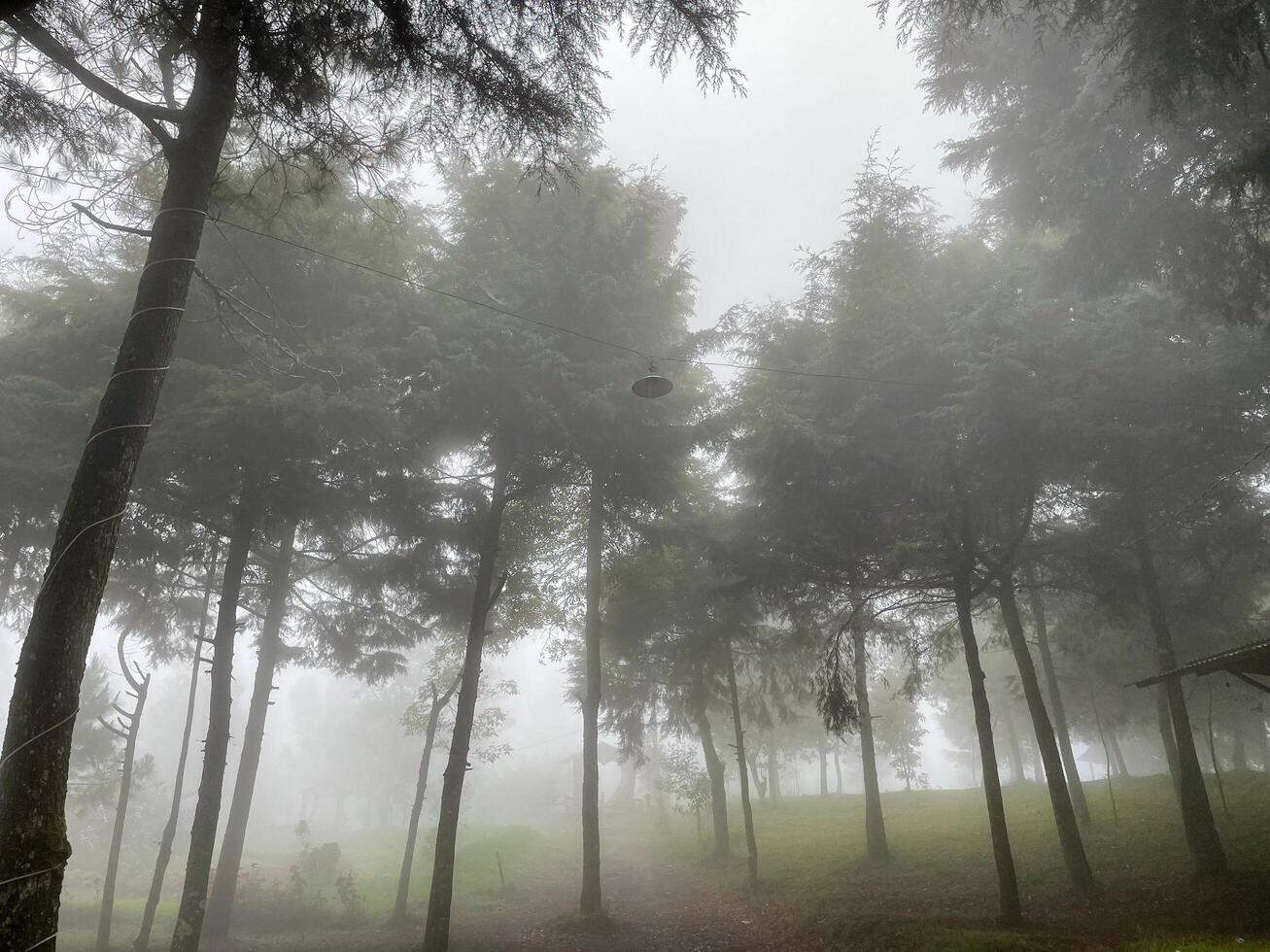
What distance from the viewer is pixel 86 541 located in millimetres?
4766

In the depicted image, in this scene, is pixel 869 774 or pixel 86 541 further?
pixel 869 774

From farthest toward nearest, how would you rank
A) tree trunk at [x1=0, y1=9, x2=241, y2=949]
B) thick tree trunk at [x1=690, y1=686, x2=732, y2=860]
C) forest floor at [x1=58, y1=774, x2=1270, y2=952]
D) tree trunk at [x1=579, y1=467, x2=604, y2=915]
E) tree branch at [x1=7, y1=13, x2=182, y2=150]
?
thick tree trunk at [x1=690, y1=686, x2=732, y2=860] → tree trunk at [x1=579, y1=467, x2=604, y2=915] → forest floor at [x1=58, y1=774, x2=1270, y2=952] → tree branch at [x1=7, y1=13, x2=182, y2=150] → tree trunk at [x1=0, y1=9, x2=241, y2=949]

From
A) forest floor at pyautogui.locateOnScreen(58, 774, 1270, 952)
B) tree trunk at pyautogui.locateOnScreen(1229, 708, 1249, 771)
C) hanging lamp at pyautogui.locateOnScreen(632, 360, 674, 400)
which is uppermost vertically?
hanging lamp at pyautogui.locateOnScreen(632, 360, 674, 400)

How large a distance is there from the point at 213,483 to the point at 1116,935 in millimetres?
15402

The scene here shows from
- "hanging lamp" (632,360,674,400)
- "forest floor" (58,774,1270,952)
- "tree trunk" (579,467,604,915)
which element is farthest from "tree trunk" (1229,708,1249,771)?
"hanging lamp" (632,360,674,400)

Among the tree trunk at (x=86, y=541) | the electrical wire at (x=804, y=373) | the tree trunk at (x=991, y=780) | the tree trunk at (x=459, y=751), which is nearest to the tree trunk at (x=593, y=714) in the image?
the tree trunk at (x=459, y=751)

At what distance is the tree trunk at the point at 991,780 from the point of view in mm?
9422

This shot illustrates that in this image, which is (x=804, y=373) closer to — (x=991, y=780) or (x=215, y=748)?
(x=991, y=780)

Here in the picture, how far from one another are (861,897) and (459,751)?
8391 millimetres

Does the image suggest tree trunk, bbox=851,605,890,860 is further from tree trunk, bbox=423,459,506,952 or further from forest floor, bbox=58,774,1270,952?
tree trunk, bbox=423,459,506,952

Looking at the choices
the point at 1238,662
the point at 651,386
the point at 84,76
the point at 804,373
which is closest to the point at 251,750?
the point at 651,386

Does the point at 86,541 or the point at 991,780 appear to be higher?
the point at 86,541

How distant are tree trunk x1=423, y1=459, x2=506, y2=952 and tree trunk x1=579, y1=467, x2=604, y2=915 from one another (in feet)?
9.02

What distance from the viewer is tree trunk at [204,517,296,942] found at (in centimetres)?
1395
